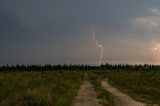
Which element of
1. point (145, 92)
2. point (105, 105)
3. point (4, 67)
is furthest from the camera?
point (4, 67)

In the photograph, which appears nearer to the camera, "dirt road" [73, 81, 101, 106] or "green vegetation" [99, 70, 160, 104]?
"dirt road" [73, 81, 101, 106]

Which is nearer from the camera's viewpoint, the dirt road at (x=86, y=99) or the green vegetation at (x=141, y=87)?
the dirt road at (x=86, y=99)

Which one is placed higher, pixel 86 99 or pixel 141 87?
pixel 141 87

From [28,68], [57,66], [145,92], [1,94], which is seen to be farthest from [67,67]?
[1,94]

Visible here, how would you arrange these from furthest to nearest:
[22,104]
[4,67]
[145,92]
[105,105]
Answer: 1. [4,67]
2. [145,92]
3. [105,105]
4. [22,104]

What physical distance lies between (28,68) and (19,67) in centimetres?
627

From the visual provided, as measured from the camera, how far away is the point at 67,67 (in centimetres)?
19662

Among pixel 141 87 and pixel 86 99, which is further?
pixel 141 87

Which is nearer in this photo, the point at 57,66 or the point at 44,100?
the point at 44,100

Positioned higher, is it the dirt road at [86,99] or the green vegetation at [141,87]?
the green vegetation at [141,87]

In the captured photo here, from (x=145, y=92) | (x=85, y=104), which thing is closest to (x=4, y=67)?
(x=145, y=92)

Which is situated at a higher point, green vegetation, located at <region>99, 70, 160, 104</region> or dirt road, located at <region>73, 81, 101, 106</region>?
green vegetation, located at <region>99, 70, 160, 104</region>

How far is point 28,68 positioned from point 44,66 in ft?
26.4

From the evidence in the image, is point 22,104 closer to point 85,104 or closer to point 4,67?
point 85,104
